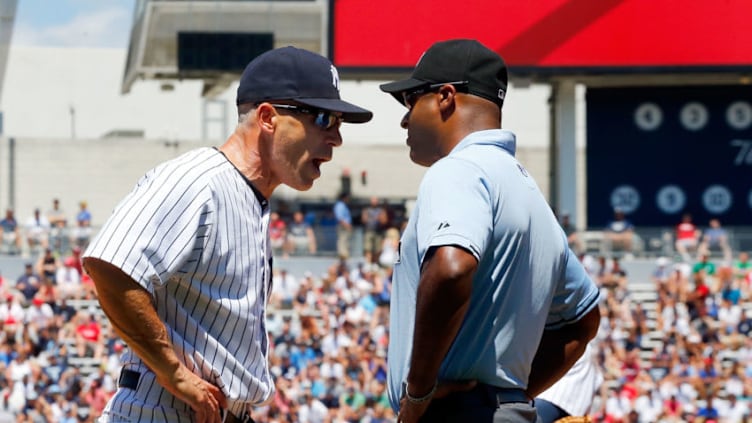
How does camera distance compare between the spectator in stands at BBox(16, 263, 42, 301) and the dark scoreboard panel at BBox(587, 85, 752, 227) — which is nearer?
the spectator in stands at BBox(16, 263, 42, 301)

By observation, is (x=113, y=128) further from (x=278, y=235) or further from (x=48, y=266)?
(x=48, y=266)

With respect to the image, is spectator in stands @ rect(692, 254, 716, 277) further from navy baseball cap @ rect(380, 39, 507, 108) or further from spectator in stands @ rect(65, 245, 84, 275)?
navy baseball cap @ rect(380, 39, 507, 108)

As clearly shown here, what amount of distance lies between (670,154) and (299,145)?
24.0m

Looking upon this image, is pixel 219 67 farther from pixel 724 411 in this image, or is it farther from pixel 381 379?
pixel 724 411

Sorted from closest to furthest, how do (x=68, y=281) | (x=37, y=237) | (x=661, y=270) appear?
(x=68, y=281) → (x=661, y=270) → (x=37, y=237)

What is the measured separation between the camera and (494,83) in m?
3.83

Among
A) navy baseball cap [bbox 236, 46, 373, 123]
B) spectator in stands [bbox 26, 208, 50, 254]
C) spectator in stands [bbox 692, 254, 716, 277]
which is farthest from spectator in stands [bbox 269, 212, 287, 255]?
navy baseball cap [bbox 236, 46, 373, 123]

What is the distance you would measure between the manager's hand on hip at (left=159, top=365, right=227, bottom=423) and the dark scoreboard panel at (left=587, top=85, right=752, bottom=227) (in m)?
23.5

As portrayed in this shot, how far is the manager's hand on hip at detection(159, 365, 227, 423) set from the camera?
3523 millimetres

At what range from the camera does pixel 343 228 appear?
75.2 feet

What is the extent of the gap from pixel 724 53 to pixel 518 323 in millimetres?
23332

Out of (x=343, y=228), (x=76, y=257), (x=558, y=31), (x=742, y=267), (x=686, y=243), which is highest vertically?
(x=558, y=31)

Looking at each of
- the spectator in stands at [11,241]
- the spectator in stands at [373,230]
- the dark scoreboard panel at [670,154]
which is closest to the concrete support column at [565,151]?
the dark scoreboard panel at [670,154]

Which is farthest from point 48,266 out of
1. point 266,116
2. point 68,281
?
point 266,116
